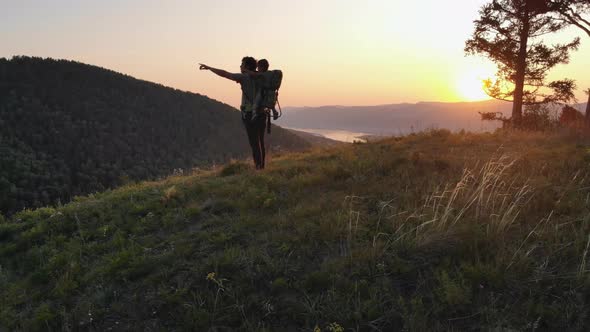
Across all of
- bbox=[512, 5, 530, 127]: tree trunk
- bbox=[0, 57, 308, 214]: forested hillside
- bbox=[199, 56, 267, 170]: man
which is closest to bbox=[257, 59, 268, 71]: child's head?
bbox=[199, 56, 267, 170]: man

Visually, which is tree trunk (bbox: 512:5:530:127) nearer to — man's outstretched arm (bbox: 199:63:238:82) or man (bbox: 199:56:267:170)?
man (bbox: 199:56:267:170)

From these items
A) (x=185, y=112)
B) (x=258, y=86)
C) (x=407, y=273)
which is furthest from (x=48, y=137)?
(x=407, y=273)

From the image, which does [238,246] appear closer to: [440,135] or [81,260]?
[81,260]

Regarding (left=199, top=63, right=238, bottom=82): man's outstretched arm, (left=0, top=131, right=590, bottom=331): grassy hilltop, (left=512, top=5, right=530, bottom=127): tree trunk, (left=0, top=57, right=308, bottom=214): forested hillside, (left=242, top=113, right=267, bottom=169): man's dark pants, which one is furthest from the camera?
(left=0, top=57, right=308, bottom=214): forested hillside

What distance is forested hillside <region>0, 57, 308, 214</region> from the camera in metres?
65.2

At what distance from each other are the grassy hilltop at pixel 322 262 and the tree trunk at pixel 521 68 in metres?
12.0

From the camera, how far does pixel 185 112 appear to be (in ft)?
381

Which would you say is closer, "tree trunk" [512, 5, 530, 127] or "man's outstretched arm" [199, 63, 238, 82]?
"man's outstretched arm" [199, 63, 238, 82]

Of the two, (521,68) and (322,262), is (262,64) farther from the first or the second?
(521,68)

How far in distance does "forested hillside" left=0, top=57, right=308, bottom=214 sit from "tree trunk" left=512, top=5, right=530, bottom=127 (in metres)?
40.3

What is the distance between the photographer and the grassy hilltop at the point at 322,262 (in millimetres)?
3227

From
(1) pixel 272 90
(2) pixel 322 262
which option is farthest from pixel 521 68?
(2) pixel 322 262

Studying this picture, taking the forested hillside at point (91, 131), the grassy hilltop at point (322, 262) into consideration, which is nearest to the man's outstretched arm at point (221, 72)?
the grassy hilltop at point (322, 262)

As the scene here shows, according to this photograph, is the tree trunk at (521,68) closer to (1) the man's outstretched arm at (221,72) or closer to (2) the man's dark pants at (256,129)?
(2) the man's dark pants at (256,129)
